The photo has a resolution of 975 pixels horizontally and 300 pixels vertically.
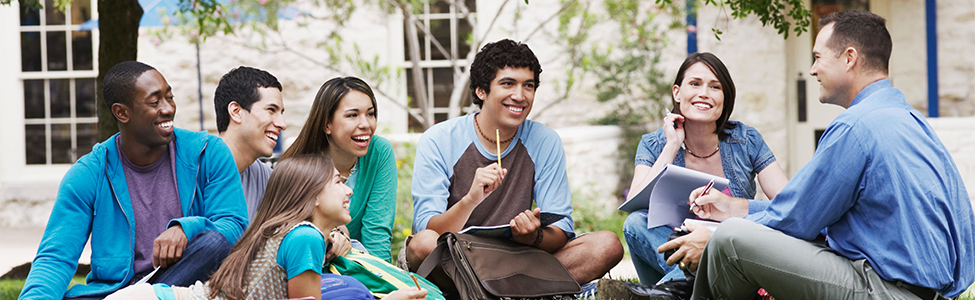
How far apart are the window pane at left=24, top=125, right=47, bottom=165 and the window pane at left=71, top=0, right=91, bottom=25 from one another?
3.86ft

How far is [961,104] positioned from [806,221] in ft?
17.7

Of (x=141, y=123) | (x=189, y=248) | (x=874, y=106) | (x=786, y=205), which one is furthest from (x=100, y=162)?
(x=874, y=106)

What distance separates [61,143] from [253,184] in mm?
5795

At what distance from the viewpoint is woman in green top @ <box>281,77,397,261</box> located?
3215 millimetres

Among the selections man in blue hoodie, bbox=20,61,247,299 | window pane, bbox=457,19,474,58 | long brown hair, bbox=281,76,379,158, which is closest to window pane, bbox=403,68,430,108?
window pane, bbox=457,19,474,58

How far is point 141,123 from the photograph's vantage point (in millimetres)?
2625

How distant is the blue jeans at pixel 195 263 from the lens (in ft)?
8.36

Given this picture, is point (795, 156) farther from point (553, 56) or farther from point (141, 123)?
point (141, 123)

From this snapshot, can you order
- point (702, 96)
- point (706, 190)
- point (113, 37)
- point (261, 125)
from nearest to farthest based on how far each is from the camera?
point (706, 190) < point (261, 125) < point (702, 96) < point (113, 37)

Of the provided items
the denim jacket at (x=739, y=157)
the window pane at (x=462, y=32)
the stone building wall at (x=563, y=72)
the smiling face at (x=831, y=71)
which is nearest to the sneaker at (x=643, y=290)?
the denim jacket at (x=739, y=157)

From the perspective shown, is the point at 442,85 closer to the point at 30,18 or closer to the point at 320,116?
the point at 30,18

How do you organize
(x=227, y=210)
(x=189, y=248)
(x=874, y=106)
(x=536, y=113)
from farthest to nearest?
(x=536, y=113)
(x=227, y=210)
(x=189, y=248)
(x=874, y=106)

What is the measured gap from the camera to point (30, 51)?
7.83 metres

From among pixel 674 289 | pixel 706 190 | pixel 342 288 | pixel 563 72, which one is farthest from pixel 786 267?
pixel 563 72
